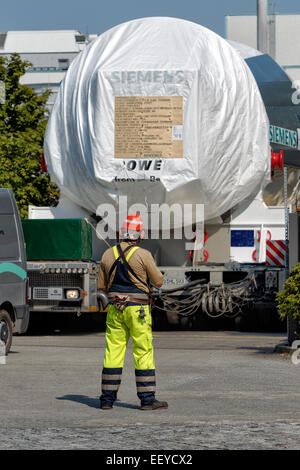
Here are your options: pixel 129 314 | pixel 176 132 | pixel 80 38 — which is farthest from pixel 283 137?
pixel 80 38

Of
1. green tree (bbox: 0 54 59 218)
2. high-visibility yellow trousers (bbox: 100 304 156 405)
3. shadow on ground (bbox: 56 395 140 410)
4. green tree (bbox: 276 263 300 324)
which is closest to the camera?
high-visibility yellow trousers (bbox: 100 304 156 405)

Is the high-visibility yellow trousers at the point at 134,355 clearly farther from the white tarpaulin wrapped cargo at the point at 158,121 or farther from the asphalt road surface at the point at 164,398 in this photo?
the white tarpaulin wrapped cargo at the point at 158,121

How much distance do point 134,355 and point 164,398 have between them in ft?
3.24

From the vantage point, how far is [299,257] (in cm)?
1481

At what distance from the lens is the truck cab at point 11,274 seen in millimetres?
13992

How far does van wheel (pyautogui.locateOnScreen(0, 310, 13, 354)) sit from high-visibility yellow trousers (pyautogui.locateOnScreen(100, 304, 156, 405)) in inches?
196

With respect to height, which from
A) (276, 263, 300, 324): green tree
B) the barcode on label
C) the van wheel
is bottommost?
the van wheel

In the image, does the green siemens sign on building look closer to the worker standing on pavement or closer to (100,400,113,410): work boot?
the worker standing on pavement

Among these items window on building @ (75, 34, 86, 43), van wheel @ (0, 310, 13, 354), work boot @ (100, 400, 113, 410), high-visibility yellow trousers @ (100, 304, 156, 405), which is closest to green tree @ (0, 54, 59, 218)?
van wheel @ (0, 310, 13, 354)

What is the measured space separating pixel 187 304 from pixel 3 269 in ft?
18.8

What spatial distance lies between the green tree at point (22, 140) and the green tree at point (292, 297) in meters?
15.9

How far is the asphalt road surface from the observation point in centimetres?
732

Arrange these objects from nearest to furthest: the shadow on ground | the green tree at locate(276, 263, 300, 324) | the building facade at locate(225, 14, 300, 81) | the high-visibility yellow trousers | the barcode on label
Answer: the high-visibility yellow trousers < the shadow on ground < the green tree at locate(276, 263, 300, 324) < the barcode on label < the building facade at locate(225, 14, 300, 81)
